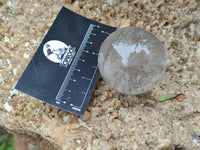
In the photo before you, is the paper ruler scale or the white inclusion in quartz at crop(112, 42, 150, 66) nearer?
the white inclusion in quartz at crop(112, 42, 150, 66)

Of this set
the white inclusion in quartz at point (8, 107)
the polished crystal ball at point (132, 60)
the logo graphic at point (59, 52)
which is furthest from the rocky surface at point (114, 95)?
the polished crystal ball at point (132, 60)

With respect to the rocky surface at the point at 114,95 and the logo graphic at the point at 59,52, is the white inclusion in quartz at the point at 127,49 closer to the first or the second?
the rocky surface at the point at 114,95

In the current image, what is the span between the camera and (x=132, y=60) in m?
1.42

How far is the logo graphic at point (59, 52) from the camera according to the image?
6.25 feet

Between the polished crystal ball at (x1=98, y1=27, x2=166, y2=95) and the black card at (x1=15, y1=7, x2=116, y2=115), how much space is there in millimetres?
343

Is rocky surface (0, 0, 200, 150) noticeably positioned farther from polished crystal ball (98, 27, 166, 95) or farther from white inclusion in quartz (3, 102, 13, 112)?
polished crystal ball (98, 27, 166, 95)

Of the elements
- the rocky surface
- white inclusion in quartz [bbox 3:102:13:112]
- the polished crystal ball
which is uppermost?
the polished crystal ball

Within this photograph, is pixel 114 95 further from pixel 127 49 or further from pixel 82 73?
pixel 127 49

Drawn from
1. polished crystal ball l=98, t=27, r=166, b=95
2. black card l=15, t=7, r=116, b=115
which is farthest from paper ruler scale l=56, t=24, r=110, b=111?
polished crystal ball l=98, t=27, r=166, b=95

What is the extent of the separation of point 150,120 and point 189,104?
1.30 feet

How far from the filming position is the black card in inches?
69.6

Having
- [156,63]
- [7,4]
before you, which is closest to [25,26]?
[7,4]

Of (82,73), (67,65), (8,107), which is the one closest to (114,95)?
(82,73)

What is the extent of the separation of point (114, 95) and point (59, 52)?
670mm
